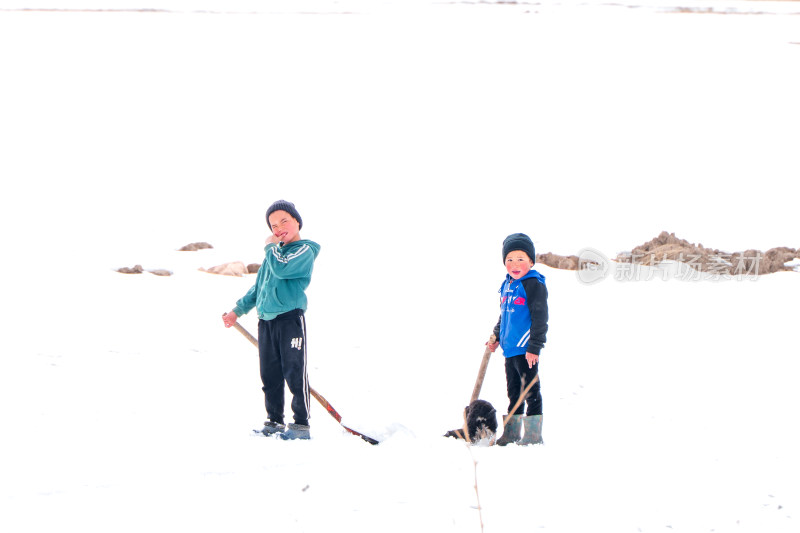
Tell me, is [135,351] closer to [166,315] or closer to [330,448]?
[166,315]

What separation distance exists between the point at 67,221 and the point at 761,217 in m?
9.00

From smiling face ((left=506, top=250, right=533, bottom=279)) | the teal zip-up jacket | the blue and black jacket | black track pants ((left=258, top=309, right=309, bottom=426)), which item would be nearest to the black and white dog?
the blue and black jacket

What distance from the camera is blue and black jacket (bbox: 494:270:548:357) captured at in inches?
147

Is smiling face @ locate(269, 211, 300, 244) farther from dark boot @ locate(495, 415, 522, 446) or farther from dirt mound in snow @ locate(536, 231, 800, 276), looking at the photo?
dirt mound in snow @ locate(536, 231, 800, 276)

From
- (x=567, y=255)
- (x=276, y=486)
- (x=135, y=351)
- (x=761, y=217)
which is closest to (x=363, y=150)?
(x=567, y=255)

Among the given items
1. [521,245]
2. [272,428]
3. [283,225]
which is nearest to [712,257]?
[521,245]

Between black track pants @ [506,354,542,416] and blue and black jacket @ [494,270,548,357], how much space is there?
0.21 feet

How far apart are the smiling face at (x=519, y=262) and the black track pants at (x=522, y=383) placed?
48 centimetres

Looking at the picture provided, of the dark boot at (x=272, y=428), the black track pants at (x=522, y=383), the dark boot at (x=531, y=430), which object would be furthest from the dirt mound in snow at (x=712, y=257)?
the dark boot at (x=272, y=428)

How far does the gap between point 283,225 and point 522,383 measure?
1646mm

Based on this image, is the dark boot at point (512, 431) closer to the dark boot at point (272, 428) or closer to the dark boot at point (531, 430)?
the dark boot at point (531, 430)

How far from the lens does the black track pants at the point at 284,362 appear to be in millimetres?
3736

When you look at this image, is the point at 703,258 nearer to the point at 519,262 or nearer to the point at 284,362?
the point at 519,262

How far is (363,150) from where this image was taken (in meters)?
11.0
